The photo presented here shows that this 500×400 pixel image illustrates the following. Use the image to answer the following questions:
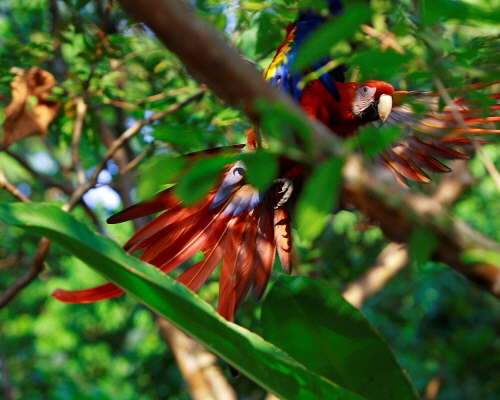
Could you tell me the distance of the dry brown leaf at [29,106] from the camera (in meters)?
0.82

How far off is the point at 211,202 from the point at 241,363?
0.29 m

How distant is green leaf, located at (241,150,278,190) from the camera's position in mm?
252

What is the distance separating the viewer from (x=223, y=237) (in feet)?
2.17

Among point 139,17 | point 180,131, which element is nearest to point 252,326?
point 180,131

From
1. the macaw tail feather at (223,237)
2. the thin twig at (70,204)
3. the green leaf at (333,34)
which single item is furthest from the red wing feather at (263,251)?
the green leaf at (333,34)

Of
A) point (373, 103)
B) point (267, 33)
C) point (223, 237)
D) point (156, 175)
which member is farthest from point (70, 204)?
point (156, 175)

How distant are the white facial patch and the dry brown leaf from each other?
522mm

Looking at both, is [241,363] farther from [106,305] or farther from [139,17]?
[106,305]

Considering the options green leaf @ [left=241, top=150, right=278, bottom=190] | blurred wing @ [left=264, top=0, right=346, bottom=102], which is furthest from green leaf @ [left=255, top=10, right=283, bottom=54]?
green leaf @ [left=241, top=150, right=278, bottom=190]

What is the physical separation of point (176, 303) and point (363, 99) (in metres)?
0.56

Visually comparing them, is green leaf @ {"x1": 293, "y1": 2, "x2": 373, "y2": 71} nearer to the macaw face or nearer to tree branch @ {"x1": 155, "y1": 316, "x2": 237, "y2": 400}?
the macaw face

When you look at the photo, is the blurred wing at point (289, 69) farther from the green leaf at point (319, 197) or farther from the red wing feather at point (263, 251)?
the green leaf at point (319, 197)

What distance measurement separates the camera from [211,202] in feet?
2.12

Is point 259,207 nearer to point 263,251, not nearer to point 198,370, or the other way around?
point 263,251
